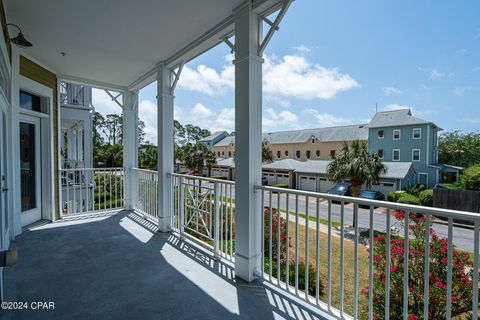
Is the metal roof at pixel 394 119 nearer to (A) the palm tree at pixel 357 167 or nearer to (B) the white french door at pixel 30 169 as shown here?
(A) the palm tree at pixel 357 167

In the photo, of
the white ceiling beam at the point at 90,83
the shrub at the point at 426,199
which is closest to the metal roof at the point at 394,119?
the shrub at the point at 426,199

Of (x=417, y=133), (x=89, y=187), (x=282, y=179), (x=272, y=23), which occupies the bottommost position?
(x=282, y=179)

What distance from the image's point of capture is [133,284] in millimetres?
2299

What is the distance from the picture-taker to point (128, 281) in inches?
92.7

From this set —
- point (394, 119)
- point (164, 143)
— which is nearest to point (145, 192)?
point (164, 143)

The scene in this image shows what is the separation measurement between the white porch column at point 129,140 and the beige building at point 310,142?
20.8m

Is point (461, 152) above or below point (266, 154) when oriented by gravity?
above

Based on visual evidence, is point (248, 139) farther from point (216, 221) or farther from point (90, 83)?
point (90, 83)

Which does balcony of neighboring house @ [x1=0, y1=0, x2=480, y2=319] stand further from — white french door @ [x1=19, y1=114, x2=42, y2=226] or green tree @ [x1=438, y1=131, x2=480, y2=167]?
green tree @ [x1=438, y1=131, x2=480, y2=167]

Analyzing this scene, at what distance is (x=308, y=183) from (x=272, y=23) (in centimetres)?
1886

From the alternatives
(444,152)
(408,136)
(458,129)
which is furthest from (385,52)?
(458,129)

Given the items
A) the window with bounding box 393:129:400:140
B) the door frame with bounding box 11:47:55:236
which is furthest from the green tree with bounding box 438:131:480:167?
the door frame with bounding box 11:47:55:236

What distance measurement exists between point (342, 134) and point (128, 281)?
985 inches

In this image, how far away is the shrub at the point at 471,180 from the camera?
1263 cm
